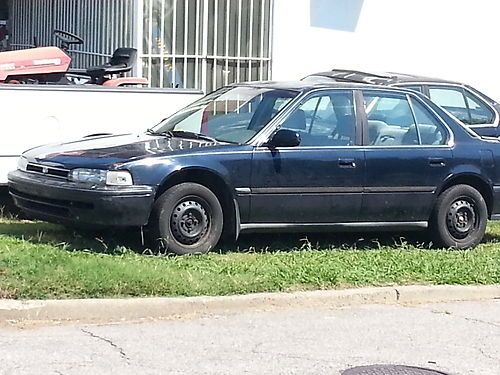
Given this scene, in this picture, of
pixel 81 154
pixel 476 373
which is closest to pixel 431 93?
pixel 81 154

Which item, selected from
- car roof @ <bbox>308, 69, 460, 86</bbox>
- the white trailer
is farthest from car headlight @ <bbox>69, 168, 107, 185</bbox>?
car roof @ <bbox>308, 69, 460, 86</bbox>

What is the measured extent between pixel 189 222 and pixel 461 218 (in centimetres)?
290

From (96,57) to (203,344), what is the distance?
933 centimetres

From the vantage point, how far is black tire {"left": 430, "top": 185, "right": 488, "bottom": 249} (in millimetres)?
9508

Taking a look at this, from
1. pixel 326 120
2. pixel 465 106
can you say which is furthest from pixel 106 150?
pixel 465 106

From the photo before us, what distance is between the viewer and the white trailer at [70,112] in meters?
9.48

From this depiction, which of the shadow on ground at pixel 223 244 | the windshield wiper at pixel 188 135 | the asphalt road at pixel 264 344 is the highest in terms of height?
the windshield wiper at pixel 188 135

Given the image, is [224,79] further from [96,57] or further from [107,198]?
[107,198]

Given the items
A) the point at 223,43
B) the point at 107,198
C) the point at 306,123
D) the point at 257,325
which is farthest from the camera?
the point at 223,43

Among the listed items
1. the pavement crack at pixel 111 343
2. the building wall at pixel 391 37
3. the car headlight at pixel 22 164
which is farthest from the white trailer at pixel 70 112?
the building wall at pixel 391 37

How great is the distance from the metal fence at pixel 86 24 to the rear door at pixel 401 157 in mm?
5635

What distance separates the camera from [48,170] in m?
8.43

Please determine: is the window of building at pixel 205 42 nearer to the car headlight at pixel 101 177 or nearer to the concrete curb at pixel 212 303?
the car headlight at pixel 101 177

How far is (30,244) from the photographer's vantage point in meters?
8.41
